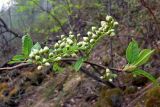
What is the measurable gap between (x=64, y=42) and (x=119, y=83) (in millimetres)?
4036

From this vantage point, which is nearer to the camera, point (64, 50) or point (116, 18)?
point (64, 50)

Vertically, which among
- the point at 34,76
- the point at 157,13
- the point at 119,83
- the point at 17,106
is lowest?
the point at 17,106

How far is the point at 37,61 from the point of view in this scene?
3.15ft

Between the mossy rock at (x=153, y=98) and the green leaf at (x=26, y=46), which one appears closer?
the green leaf at (x=26, y=46)

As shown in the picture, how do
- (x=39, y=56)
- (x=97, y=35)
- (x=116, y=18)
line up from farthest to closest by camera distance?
(x=116, y=18) → (x=97, y=35) → (x=39, y=56)

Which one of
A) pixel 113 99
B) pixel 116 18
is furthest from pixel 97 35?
pixel 116 18

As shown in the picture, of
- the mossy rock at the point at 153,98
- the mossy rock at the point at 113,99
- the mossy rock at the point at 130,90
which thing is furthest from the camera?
the mossy rock at the point at 130,90

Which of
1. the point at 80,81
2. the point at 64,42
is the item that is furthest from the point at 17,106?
the point at 64,42

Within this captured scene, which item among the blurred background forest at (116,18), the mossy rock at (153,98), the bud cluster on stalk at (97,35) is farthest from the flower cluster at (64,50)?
the blurred background forest at (116,18)

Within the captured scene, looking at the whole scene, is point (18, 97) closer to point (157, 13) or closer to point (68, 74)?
point (68, 74)

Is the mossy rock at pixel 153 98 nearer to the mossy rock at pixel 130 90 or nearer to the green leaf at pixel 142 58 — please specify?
the mossy rock at pixel 130 90

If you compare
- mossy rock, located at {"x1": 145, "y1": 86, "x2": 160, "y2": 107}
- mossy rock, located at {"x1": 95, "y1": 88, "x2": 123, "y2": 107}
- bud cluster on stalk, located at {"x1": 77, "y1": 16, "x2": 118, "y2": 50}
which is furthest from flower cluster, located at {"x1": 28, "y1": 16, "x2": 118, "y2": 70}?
mossy rock, located at {"x1": 95, "y1": 88, "x2": 123, "y2": 107}

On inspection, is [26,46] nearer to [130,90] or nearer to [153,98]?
[153,98]

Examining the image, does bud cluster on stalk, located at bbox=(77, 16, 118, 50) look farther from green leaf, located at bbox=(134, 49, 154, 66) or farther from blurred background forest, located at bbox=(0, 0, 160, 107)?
blurred background forest, located at bbox=(0, 0, 160, 107)
